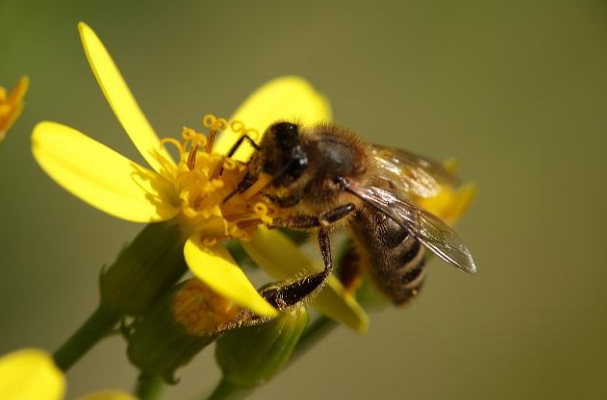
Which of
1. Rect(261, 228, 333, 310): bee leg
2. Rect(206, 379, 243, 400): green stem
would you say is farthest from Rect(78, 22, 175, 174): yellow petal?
Rect(206, 379, 243, 400): green stem

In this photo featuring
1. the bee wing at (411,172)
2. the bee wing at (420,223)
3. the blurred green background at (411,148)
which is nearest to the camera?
the bee wing at (420,223)

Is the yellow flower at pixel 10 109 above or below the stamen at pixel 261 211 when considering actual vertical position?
below

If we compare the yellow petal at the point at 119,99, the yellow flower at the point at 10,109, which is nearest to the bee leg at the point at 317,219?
the yellow petal at the point at 119,99

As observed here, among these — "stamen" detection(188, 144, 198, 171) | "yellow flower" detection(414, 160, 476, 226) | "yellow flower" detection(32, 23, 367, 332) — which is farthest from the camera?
"yellow flower" detection(414, 160, 476, 226)

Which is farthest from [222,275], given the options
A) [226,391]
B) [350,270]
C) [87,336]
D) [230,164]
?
[350,270]

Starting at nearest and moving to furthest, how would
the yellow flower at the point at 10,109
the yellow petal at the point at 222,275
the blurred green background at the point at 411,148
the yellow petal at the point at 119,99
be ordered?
the yellow petal at the point at 222,275
the yellow flower at the point at 10,109
the yellow petal at the point at 119,99
the blurred green background at the point at 411,148

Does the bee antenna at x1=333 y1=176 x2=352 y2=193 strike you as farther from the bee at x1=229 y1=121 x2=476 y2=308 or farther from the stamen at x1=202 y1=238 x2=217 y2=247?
the stamen at x1=202 y1=238 x2=217 y2=247

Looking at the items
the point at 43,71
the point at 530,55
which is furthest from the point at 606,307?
the point at 43,71

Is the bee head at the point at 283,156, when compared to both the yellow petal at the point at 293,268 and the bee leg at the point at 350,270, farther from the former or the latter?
the bee leg at the point at 350,270

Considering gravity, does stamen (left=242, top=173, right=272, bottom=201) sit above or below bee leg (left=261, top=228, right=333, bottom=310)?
above
